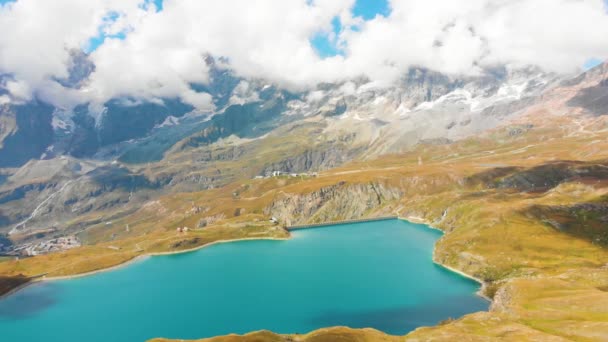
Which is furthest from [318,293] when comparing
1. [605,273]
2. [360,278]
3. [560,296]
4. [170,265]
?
[170,265]

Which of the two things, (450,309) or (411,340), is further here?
(450,309)

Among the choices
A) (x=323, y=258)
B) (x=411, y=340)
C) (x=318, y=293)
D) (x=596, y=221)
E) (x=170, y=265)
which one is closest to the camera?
(x=411, y=340)

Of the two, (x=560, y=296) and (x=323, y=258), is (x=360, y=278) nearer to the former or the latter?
(x=323, y=258)

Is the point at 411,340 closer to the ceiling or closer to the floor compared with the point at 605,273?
closer to the floor

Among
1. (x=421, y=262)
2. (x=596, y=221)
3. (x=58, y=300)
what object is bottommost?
(x=58, y=300)

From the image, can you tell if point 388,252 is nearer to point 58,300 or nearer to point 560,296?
point 560,296

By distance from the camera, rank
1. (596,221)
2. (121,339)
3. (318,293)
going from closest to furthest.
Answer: (121,339) → (318,293) → (596,221)
